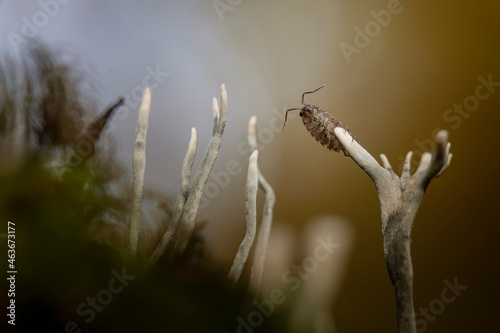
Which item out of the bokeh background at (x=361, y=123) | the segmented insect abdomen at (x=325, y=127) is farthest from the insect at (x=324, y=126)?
the bokeh background at (x=361, y=123)

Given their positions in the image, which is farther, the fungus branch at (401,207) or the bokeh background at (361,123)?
the bokeh background at (361,123)

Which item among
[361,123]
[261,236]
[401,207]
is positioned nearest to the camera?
[401,207]

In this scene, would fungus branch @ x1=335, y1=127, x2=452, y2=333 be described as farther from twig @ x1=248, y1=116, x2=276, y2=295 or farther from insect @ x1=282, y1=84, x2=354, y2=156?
twig @ x1=248, y1=116, x2=276, y2=295

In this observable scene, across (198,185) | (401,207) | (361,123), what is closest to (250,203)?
(198,185)

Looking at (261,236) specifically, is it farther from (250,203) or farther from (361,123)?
(361,123)

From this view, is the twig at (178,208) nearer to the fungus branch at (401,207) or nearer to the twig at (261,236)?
the twig at (261,236)

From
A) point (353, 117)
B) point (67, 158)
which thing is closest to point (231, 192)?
point (353, 117)

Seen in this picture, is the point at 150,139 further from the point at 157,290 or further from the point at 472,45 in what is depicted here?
the point at 157,290
